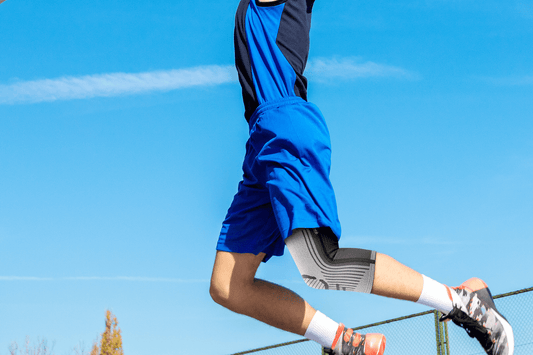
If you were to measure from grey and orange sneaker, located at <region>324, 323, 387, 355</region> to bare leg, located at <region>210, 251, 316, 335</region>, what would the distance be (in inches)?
6.8

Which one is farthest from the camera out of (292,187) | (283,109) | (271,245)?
(271,245)

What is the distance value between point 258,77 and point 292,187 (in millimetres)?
594

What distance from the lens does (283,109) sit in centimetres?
254

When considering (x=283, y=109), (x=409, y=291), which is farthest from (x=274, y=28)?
(x=409, y=291)

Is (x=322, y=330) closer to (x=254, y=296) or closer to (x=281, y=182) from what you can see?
(x=254, y=296)

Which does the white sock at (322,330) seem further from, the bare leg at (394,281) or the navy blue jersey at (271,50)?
the navy blue jersey at (271,50)

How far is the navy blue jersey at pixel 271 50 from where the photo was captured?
8.62ft

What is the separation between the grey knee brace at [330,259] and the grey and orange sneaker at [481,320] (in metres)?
0.44

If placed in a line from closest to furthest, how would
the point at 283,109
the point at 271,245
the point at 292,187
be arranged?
the point at 292,187 → the point at 283,109 → the point at 271,245

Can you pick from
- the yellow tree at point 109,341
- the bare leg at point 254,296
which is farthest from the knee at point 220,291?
the yellow tree at point 109,341

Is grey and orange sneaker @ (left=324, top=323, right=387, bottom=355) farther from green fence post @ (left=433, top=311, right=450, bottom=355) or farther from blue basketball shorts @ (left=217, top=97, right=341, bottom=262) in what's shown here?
green fence post @ (left=433, top=311, right=450, bottom=355)

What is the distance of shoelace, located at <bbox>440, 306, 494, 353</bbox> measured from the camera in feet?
8.34

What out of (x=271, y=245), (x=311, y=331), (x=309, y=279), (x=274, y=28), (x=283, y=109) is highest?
(x=274, y=28)

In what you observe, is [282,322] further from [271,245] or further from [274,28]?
[274,28]
